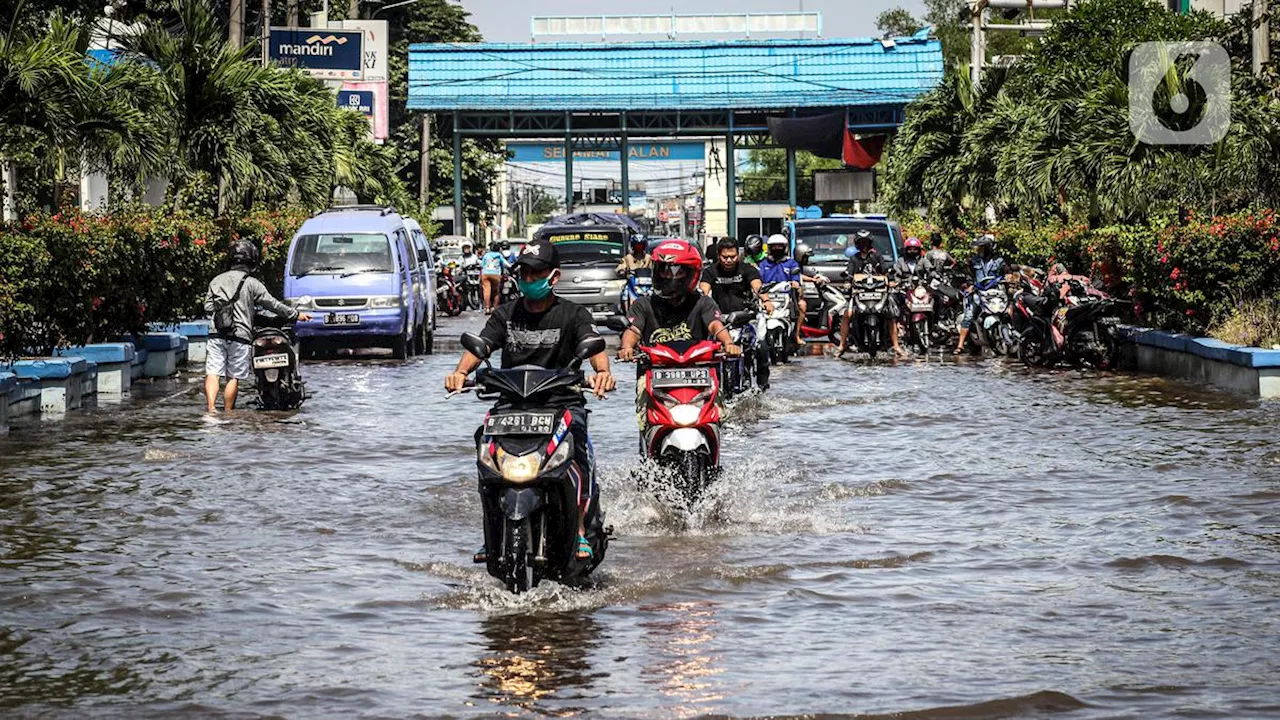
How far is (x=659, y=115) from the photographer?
82.9 metres

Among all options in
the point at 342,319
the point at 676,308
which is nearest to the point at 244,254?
the point at 676,308

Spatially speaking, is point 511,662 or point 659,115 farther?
point 659,115

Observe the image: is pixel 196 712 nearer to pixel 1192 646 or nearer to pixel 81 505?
pixel 1192 646

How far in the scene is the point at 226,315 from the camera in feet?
59.0

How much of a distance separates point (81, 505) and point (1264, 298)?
44.4 feet

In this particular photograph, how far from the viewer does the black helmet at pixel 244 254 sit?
17922mm

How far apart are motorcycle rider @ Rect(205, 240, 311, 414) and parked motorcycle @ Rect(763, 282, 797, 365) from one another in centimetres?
636

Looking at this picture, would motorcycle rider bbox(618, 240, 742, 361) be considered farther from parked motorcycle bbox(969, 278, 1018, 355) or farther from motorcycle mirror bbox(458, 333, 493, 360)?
parked motorcycle bbox(969, 278, 1018, 355)

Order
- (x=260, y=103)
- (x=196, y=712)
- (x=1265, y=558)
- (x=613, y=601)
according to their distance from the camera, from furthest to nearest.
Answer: (x=260, y=103), (x=1265, y=558), (x=613, y=601), (x=196, y=712)

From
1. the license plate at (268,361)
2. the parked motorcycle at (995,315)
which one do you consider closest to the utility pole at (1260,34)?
the parked motorcycle at (995,315)

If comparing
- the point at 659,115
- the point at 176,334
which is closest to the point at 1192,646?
the point at 176,334

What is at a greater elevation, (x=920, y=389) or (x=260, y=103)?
(x=260, y=103)

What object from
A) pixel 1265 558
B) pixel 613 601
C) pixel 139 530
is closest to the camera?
pixel 613 601

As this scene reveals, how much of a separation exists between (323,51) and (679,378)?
1311 inches
